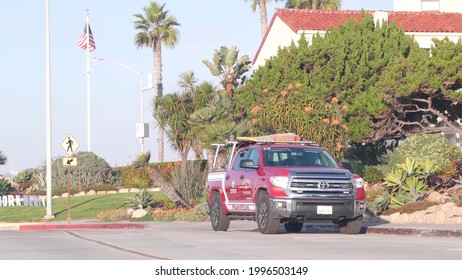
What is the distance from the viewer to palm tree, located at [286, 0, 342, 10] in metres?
78.3

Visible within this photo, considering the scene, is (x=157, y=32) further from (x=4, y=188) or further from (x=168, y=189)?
(x=168, y=189)

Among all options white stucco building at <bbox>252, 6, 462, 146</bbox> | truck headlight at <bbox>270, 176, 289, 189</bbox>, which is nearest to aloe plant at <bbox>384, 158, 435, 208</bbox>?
truck headlight at <bbox>270, 176, 289, 189</bbox>

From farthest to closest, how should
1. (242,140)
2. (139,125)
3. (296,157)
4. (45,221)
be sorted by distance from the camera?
(139,125) < (45,221) < (242,140) < (296,157)

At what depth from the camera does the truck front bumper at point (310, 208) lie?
22562mm

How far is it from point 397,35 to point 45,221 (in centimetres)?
1975

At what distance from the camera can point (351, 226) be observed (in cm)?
2412

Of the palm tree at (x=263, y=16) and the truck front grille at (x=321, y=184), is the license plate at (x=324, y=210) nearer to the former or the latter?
the truck front grille at (x=321, y=184)

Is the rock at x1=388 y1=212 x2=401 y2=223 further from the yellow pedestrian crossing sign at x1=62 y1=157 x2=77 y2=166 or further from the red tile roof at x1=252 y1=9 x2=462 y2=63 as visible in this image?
the red tile roof at x1=252 y1=9 x2=462 y2=63

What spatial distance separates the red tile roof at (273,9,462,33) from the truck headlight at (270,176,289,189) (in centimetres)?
3686

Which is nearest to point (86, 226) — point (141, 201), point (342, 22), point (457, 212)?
point (141, 201)

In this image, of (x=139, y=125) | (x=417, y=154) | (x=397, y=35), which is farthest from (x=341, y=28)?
(x=139, y=125)

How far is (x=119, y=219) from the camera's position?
38.1m

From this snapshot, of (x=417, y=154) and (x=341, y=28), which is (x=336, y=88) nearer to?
(x=341, y=28)

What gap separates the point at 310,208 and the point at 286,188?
2.22 feet
